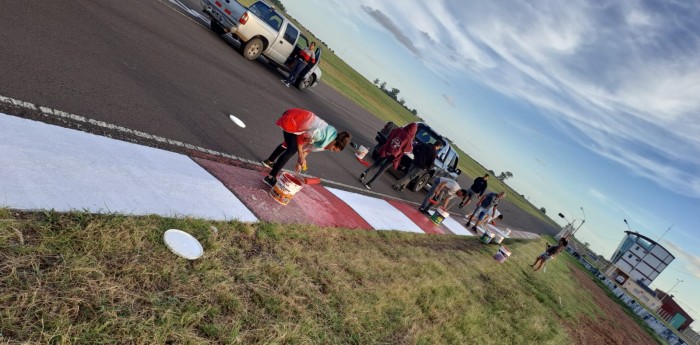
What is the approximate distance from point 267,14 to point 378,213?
27.3 ft

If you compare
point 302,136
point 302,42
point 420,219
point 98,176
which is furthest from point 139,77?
point 302,42

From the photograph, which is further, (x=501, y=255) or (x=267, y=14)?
(x=267, y=14)

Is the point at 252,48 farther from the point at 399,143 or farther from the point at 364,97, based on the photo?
the point at 364,97

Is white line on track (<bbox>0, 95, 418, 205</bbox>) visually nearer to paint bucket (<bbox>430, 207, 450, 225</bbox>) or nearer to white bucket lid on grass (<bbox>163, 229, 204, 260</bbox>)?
white bucket lid on grass (<bbox>163, 229, 204, 260</bbox>)

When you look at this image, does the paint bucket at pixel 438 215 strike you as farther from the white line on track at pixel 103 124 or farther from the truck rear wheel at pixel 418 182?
the white line on track at pixel 103 124

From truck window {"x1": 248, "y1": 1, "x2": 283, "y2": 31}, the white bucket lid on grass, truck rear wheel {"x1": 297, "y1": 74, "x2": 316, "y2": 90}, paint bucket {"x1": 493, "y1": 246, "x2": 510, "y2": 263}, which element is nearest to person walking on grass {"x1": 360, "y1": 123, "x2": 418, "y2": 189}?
paint bucket {"x1": 493, "y1": 246, "x2": 510, "y2": 263}

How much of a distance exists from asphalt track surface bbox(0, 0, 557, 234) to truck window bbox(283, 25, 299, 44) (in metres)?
2.55

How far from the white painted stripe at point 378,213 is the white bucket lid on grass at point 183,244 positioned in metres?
4.31

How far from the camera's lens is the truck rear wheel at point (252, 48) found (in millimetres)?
12682

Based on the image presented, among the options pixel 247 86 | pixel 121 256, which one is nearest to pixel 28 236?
pixel 121 256

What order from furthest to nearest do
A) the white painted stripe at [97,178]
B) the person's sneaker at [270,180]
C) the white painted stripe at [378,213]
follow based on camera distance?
the white painted stripe at [378,213] → the person's sneaker at [270,180] → the white painted stripe at [97,178]

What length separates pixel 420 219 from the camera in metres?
10.7

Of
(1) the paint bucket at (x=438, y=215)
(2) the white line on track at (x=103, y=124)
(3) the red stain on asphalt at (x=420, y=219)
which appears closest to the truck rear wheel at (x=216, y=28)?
(3) the red stain on asphalt at (x=420, y=219)

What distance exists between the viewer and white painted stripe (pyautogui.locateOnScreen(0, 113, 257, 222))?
3.04 m
